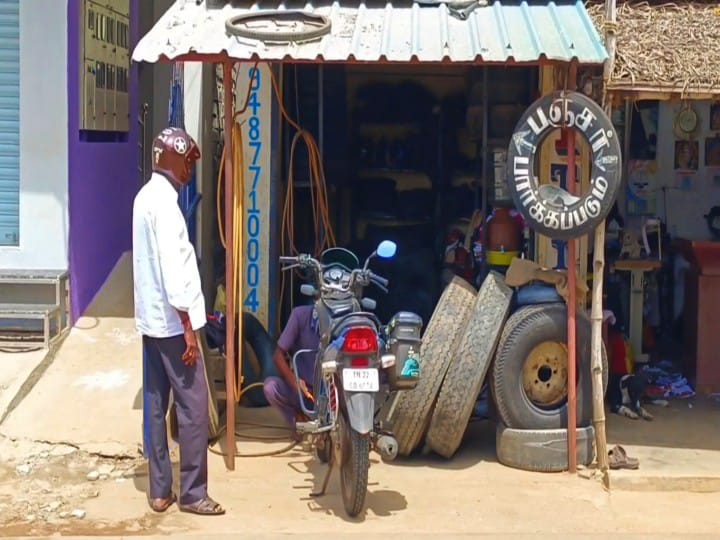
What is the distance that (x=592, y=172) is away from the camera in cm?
664

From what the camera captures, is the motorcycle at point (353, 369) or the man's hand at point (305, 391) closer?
the motorcycle at point (353, 369)

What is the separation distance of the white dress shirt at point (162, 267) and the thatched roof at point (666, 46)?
2.58m

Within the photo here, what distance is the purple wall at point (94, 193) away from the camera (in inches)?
335

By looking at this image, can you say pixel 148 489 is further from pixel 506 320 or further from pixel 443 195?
pixel 443 195

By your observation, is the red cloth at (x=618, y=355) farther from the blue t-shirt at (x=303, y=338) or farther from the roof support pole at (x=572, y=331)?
the blue t-shirt at (x=303, y=338)

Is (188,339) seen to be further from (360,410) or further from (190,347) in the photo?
(360,410)

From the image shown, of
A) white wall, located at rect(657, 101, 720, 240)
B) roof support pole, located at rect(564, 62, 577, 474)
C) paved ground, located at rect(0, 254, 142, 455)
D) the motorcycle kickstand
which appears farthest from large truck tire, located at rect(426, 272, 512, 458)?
white wall, located at rect(657, 101, 720, 240)

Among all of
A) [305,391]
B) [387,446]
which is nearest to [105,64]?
[305,391]

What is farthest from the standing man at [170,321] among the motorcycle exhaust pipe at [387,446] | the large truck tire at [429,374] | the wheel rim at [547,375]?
the wheel rim at [547,375]

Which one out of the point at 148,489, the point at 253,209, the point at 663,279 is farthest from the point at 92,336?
the point at 663,279

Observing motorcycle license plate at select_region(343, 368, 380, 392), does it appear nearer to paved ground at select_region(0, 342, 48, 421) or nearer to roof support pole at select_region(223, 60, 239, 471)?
roof support pole at select_region(223, 60, 239, 471)

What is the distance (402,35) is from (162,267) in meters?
1.96

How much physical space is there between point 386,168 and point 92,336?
3053 millimetres

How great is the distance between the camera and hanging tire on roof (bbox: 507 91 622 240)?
21.6 feet
